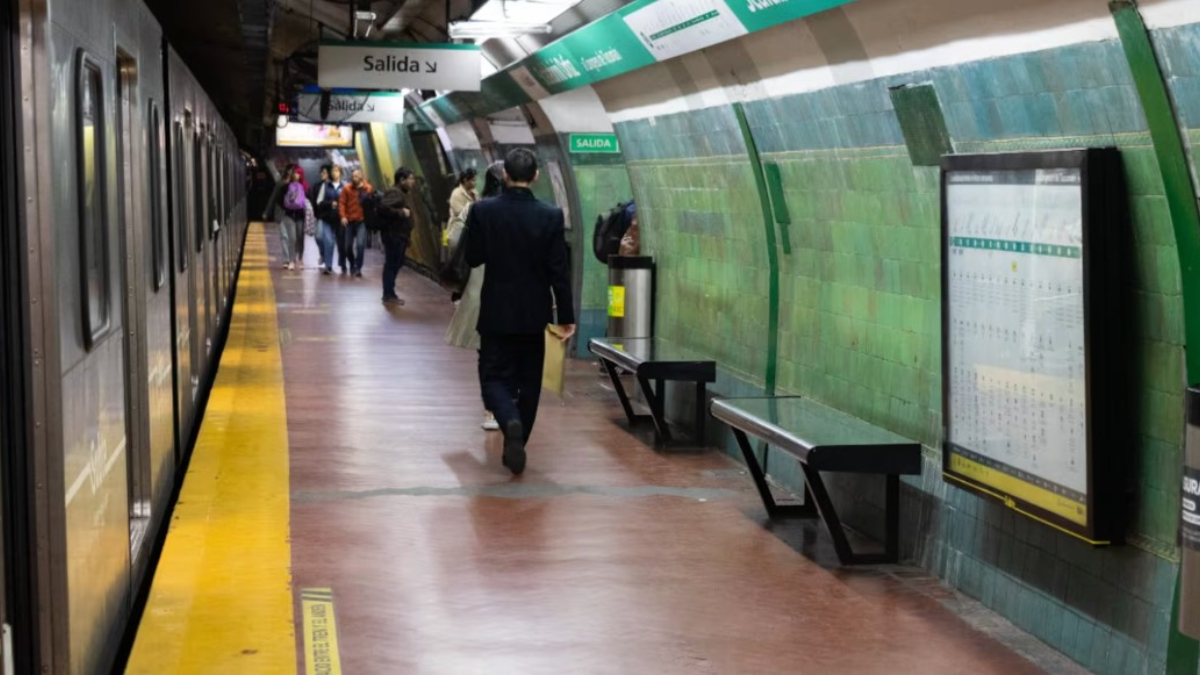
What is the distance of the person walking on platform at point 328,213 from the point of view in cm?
2508

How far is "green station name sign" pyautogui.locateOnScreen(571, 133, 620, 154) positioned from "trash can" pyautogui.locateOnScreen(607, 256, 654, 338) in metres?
2.98

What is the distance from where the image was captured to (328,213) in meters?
25.4

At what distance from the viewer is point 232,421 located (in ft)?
32.9

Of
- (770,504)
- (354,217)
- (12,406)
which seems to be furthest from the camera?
(354,217)

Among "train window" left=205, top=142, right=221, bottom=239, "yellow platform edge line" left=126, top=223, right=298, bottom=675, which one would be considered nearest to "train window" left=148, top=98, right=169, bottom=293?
"yellow platform edge line" left=126, top=223, right=298, bottom=675

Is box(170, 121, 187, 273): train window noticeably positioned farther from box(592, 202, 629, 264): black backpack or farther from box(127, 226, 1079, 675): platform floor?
box(592, 202, 629, 264): black backpack

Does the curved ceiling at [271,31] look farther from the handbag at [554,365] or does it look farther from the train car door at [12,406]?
the train car door at [12,406]

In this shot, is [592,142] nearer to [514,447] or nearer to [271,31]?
[271,31]

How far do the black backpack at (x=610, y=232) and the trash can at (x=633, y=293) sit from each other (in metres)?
1.06

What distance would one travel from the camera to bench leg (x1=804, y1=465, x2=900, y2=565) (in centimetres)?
664

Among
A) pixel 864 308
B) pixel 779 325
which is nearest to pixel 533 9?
pixel 779 325

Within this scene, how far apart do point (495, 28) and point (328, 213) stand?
44.1ft

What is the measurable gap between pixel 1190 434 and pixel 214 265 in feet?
34.5

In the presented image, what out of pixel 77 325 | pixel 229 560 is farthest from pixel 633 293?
pixel 77 325
